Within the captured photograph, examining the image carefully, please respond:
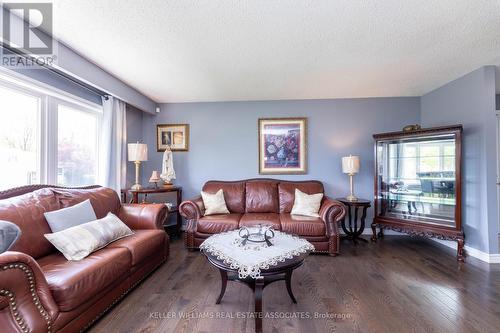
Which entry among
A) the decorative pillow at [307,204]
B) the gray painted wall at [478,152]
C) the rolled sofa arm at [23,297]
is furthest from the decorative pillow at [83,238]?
the gray painted wall at [478,152]

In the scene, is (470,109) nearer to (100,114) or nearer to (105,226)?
(105,226)

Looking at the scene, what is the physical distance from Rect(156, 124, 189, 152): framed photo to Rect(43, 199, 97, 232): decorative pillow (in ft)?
6.42

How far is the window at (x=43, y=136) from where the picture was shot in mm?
2053

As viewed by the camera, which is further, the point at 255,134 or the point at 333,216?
the point at 255,134

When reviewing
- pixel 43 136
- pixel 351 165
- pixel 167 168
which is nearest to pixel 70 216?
pixel 43 136

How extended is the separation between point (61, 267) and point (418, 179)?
4323mm

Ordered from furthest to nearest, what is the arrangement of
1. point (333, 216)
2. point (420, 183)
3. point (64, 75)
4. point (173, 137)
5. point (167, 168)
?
point (173, 137) < point (167, 168) < point (420, 183) < point (333, 216) < point (64, 75)

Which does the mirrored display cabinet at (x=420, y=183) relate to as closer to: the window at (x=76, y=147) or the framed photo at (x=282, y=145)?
the framed photo at (x=282, y=145)

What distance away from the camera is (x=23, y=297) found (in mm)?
1195

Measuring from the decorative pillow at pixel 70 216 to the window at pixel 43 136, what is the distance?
26.4 inches

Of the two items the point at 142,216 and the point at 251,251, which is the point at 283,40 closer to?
the point at 251,251

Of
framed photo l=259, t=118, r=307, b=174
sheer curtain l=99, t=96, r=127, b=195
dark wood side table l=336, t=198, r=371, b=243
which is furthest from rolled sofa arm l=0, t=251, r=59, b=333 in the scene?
dark wood side table l=336, t=198, r=371, b=243

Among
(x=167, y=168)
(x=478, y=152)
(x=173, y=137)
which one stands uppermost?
(x=173, y=137)

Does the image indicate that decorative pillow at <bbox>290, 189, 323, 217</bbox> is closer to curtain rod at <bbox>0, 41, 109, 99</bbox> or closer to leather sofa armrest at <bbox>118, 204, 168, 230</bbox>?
leather sofa armrest at <bbox>118, 204, 168, 230</bbox>
